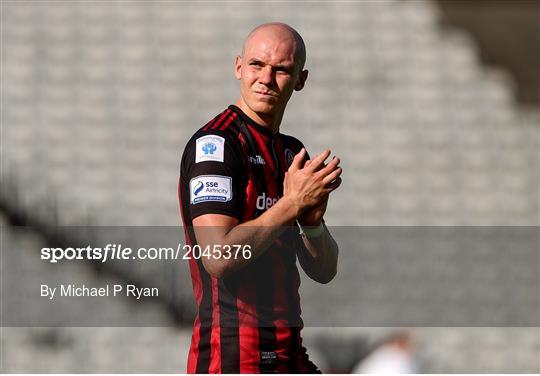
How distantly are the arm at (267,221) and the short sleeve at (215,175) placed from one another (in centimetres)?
3

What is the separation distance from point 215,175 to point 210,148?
9 cm

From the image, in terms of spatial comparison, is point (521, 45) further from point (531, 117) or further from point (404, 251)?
point (404, 251)

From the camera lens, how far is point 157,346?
24.4 feet

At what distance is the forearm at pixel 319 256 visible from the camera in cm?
269

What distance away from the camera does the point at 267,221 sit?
238 centimetres

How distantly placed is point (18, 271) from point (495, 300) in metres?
4.16

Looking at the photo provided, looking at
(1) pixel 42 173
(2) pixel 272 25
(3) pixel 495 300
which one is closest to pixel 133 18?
(1) pixel 42 173

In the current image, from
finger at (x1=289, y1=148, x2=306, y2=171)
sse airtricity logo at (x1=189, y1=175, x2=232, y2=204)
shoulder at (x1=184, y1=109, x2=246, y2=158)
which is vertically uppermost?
shoulder at (x1=184, y1=109, x2=246, y2=158)

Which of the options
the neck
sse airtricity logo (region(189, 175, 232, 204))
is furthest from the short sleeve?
the neck

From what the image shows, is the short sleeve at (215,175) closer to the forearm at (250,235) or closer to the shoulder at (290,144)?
the forearm at (250,235)

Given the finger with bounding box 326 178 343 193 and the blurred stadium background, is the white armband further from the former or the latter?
the blurred stadium background

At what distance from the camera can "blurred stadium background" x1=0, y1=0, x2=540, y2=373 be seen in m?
7.88
